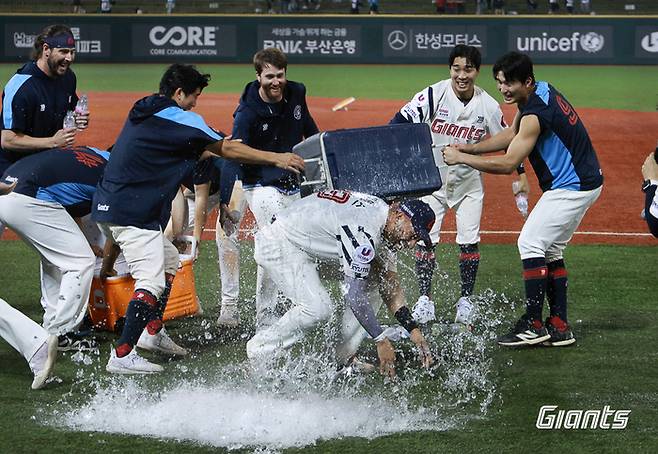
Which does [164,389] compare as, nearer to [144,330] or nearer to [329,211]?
[144,330]

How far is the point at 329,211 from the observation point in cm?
605

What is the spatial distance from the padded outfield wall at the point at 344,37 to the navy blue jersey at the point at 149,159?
2244cm

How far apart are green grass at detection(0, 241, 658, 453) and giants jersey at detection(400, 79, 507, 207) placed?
89 centimetres

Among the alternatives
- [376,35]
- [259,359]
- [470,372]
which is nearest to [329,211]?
[259,359]

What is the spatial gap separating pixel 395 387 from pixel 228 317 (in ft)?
6.62

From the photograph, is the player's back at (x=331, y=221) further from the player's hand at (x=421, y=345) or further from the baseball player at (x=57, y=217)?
the baseball player at (x=57, y=217)

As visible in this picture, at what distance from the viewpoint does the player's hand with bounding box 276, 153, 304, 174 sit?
642 centimetres

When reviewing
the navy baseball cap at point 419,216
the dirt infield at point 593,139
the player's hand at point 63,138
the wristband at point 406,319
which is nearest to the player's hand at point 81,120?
the player's hand at point 63,138

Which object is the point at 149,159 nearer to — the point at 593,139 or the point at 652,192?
the point at 652,192

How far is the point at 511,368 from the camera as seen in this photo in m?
6.67

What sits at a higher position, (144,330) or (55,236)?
(55,236)

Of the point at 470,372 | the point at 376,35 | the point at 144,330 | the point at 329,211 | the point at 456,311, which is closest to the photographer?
the point at 329,211

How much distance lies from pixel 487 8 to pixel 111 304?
79.2 feet

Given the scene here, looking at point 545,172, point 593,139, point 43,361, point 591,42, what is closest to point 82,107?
point 43,361
